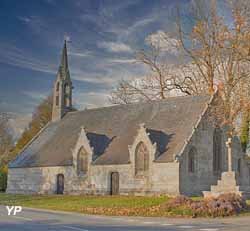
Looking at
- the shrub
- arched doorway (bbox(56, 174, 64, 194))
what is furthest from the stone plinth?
arched doorway (bbox(56, 174, 64, 194))

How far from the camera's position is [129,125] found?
40.2 metres

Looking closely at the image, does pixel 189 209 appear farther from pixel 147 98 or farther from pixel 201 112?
pixel 147 98

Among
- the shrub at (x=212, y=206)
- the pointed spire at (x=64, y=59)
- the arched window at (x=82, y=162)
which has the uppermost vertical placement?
the pointed spire at (x=64, y=59)

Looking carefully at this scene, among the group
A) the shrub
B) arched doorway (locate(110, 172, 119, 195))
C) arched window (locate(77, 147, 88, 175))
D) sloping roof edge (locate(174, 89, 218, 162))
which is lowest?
the shrub

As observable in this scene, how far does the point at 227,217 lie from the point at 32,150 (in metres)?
32.1

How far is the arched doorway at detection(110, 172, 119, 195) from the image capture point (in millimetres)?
36969

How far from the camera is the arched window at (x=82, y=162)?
39531 millimetres

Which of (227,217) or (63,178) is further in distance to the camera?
(63,178)

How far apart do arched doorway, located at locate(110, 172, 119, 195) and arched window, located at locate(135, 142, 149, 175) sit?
251 centimetres

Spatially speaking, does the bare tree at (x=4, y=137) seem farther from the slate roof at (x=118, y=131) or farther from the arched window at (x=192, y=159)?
the arched window at (x=192, y=159)

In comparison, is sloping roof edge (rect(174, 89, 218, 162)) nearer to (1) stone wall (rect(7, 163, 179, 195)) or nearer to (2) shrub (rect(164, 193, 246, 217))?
(1) stone wall (rect(7, 163, 179, 195))

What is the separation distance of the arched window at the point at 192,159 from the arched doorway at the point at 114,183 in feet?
22.0

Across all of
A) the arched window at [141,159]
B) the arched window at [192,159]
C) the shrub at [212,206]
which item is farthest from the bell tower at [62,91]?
the shrub at [212,206]

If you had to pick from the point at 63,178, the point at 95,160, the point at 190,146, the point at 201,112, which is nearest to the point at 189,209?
the point at 190,146
